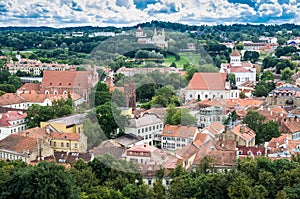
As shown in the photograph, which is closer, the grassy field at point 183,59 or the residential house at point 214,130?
the grassy field at point 183,59

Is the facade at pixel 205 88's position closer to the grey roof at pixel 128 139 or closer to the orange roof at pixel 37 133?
the grey roof at pixel 128 139

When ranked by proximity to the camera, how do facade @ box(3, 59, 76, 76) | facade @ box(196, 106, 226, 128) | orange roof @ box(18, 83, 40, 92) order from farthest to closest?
facade @ box(3, 59, 76, 76), orange roof @ box(18, 83, 40, 92), facade @ box(196, 106, 226, 128)

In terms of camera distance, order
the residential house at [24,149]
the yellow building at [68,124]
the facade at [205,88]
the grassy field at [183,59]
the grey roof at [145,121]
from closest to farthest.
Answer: the grassy field at [183,59], the residential house at [24,149], the grey roof at [145,121], the yellow building at [68,124], the facade at [205,88]

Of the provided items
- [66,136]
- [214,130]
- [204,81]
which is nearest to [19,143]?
[66,136]

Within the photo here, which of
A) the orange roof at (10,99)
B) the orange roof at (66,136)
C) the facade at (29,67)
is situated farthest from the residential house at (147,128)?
the facade at (29,67)

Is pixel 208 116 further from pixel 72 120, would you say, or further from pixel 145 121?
pixel 72 120

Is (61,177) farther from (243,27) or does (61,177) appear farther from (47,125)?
(243,27)

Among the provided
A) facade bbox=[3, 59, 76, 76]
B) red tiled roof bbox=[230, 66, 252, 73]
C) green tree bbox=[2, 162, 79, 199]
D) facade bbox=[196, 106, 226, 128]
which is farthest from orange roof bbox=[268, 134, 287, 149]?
facade bbox=[3, 59, 76, 76]

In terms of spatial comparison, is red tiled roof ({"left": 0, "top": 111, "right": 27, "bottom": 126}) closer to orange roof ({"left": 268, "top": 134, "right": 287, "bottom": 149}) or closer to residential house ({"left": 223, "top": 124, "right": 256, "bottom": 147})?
residential house ({"left": 223, "top": 124, "right": 256, "bottom": 147})
